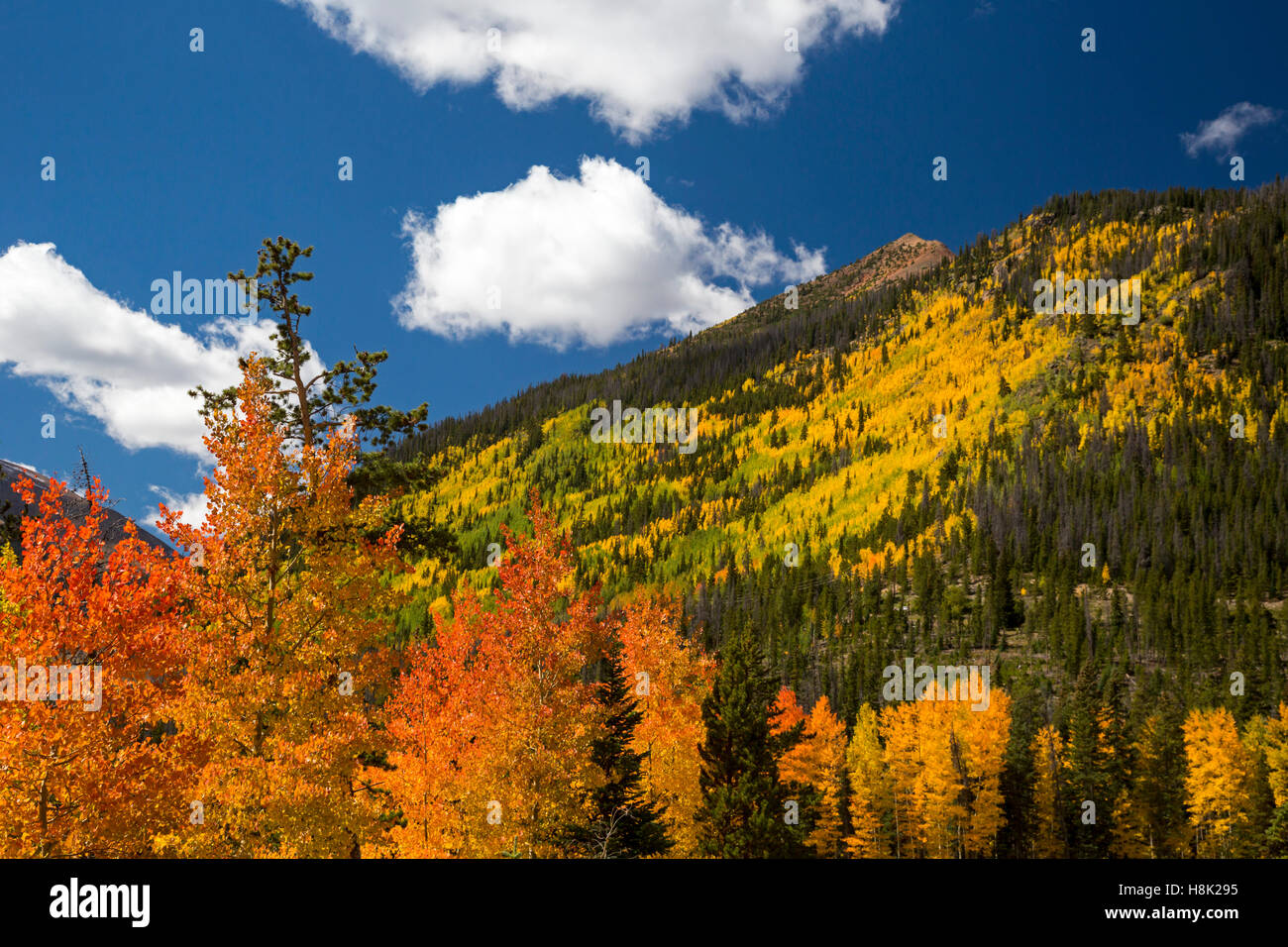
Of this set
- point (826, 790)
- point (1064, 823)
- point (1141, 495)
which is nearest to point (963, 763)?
point (826, 790)

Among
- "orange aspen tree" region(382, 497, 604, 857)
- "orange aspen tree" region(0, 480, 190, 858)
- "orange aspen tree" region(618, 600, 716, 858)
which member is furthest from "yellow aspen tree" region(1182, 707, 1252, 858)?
"orange aspen tree" region(0, 480, 190, 858)

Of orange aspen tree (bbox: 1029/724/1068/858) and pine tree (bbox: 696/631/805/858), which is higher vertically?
pine tree (bbox: 696/631/805/858)

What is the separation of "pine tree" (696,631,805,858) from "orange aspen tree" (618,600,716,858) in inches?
34.1

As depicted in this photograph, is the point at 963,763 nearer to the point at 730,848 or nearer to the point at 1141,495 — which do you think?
the point at 730,848

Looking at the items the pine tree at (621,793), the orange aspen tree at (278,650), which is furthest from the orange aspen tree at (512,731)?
the orange aspen tree at (278,650)

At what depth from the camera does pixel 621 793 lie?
31.0 m

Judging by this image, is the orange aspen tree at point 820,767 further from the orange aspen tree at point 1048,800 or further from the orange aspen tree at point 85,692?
the orange aspen tree at point 85,692

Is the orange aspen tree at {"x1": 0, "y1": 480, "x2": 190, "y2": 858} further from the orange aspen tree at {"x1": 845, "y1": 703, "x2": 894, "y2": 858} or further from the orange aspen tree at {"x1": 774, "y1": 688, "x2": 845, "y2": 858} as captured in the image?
the orange aspen tree at {"x1": 845, "y1": 703, "x2": 894, "y2": 858}

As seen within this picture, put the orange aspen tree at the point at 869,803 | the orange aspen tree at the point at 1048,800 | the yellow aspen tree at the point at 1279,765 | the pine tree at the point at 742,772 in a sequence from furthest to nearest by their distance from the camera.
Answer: the orange aspen tree at the point at 1048,800
the orange aspen tree at the point at 869,803
the yellow aspen tree at the point at 1279,765
the pine tree at the point at 742,772

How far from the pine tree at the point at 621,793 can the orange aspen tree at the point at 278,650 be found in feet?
45.0

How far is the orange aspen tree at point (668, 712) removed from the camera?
32.9m

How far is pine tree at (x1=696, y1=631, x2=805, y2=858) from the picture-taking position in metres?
29.7

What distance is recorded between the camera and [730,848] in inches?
1160
